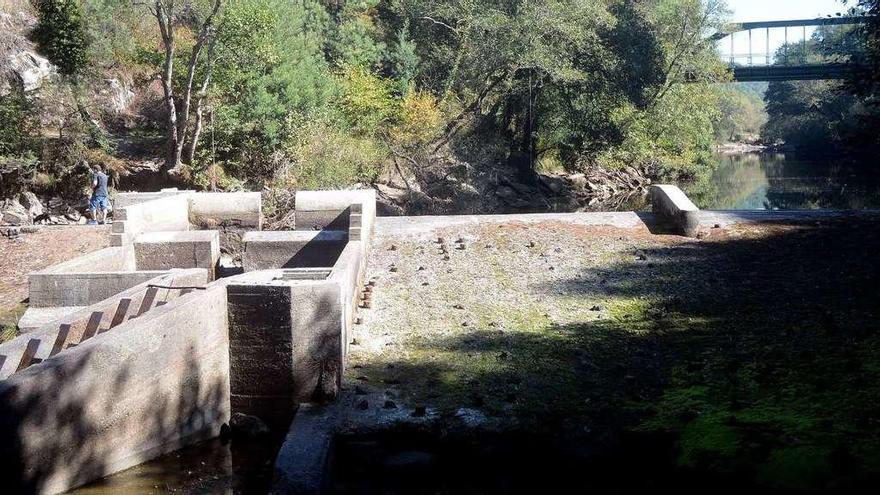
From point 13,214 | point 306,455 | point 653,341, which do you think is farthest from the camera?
point 13,214

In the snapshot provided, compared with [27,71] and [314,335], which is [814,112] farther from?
[314,335]

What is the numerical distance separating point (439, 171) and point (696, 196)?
12.4m

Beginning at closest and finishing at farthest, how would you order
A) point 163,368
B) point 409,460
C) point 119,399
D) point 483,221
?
point 409,460
point 119,399
point 163,368
point 483,221

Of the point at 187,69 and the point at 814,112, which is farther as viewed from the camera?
the point at 814,112

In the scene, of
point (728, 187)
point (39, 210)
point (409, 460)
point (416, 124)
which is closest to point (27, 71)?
point (39, 210)

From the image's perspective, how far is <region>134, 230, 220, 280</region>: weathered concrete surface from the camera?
12.2 m

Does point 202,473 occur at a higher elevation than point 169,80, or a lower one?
lower

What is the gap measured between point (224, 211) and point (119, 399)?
27.1ft

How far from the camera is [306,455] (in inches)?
228

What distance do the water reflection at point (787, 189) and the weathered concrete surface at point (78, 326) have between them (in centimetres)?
2245

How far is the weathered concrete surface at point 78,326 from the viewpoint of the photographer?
6.93m

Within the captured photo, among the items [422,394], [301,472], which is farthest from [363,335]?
[301,472]

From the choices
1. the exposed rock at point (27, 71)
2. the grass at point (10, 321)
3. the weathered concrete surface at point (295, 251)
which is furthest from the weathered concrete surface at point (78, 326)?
the exposed rock at point (27, 71)

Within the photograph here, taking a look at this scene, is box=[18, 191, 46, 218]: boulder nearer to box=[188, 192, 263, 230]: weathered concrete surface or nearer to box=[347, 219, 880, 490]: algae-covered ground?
box=[188, 192, 263, 230]: weathered concrete surface
